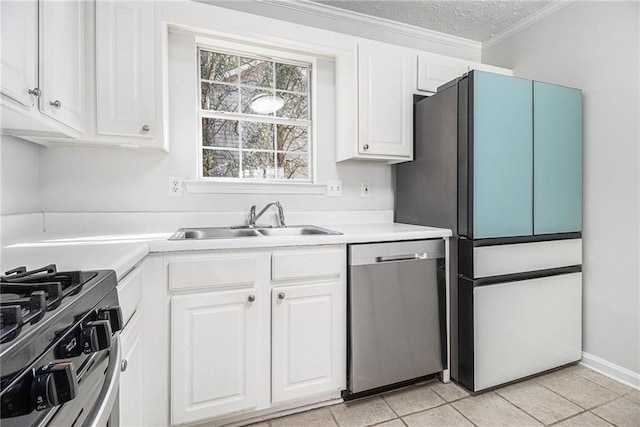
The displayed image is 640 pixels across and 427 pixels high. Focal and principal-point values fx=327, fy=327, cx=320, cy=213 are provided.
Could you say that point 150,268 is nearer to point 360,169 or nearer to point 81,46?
point 81,46

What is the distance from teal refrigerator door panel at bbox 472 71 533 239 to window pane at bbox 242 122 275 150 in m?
1.36

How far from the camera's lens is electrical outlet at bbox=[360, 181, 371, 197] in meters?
2.54

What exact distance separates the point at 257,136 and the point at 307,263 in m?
1.15

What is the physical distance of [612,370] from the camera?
2.04m

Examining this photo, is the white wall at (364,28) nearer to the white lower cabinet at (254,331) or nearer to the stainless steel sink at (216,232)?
the stainless steel sink at (216,232)

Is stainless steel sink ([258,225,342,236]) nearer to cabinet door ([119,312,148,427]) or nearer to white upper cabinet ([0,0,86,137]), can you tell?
cabinet door ([119,312,148,427])

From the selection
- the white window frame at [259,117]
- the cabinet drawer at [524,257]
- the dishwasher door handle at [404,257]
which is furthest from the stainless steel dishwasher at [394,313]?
the white window frame at [259,117]

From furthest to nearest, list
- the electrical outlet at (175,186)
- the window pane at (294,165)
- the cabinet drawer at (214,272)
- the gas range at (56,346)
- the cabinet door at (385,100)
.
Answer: the window pane at (294,165) < the cabinet door at (385,100) < the electrical outlet at (175,186) < the cabinet drawer at (214,272) < the gas range at (56,346)

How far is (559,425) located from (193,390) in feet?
5.82

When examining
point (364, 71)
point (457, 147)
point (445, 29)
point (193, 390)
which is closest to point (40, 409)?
point (193, 390)

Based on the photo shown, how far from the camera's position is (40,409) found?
1.52 ft

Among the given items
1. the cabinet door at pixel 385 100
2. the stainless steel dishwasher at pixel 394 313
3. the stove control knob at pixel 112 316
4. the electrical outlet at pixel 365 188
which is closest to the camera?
the stove control knob at pixel 112 316

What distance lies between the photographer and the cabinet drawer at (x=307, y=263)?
1600 millimetres

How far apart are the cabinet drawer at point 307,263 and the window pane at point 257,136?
3.45ft
